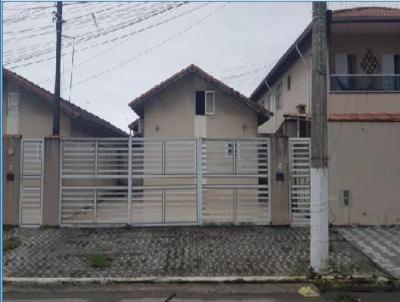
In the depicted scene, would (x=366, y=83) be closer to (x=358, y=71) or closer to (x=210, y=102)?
(x=358, y=71)

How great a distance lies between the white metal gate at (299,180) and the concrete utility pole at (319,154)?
3304 millimetres

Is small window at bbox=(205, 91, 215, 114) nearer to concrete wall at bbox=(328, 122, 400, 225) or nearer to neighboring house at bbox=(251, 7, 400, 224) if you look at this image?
neighboring house at bbox=(251, 7, 400, 224)

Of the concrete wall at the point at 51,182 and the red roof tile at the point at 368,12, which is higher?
the red roof tile at the point at 368,12

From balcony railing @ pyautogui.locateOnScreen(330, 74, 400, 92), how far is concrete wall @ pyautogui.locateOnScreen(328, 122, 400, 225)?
11.6 ft

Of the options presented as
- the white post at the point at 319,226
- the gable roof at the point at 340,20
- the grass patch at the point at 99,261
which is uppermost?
the gable roof at the point at 340,20

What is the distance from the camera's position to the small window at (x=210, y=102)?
1683 centimetres

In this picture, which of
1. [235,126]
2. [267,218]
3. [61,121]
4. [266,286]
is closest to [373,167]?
[267,218]

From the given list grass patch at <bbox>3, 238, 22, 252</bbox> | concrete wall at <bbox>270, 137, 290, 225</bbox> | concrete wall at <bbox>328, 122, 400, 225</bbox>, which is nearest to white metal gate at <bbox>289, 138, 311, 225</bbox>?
concrete wall at <bbox>270, 137, 290, 225</bbox>

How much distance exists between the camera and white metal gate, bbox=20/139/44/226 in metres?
10.8

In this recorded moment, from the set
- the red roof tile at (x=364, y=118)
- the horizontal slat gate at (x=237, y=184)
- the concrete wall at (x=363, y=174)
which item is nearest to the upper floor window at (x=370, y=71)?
the red roof tile at (x=364, y=118)

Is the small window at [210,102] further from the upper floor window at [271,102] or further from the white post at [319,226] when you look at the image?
the white post at [319,226]

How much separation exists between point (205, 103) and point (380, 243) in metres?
8.99

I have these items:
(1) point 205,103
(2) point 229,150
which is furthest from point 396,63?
(2) point 229,150

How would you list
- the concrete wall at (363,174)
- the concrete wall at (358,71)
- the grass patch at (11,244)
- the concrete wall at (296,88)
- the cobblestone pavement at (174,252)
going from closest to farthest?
the cobblestone pavement at (174,252) < the grass patch at (11,244) < the concrete wall at (363,174) < the concrete wall at (358,71) < the concrete wall at (296,88)
